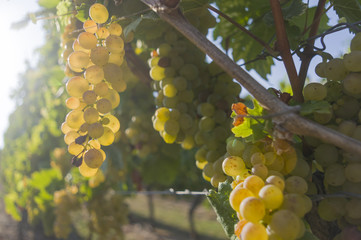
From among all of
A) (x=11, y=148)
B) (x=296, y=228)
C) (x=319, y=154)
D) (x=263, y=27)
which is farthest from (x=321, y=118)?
(x=11, y=148)

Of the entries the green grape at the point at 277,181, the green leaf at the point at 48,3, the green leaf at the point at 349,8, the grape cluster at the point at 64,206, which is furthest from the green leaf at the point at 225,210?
the grape cluster at the point at 64,206

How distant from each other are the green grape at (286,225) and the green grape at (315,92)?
0.24 metres

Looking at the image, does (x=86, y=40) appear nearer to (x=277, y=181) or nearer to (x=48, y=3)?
(x=277, y=181)

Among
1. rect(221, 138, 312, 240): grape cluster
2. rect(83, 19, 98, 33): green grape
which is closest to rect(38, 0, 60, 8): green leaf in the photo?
rect(83, 19, 98, 33): green grape

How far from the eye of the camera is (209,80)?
1.02m

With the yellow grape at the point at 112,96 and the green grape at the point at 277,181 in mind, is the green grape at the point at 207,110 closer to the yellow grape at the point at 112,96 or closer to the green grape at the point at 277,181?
the yellow grape at the point at 112,96

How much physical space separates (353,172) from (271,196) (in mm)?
184

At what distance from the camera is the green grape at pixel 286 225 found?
1.45ft

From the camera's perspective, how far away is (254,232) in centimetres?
45

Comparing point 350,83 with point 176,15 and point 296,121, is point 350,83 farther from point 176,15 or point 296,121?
point 176,15

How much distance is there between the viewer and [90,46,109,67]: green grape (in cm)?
68

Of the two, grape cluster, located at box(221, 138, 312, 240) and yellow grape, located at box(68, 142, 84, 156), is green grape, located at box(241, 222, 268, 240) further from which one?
yellow grape, located at box(68, 142, 84, 156)

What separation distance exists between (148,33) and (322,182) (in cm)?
64

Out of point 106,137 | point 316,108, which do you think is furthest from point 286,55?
point 106,137
